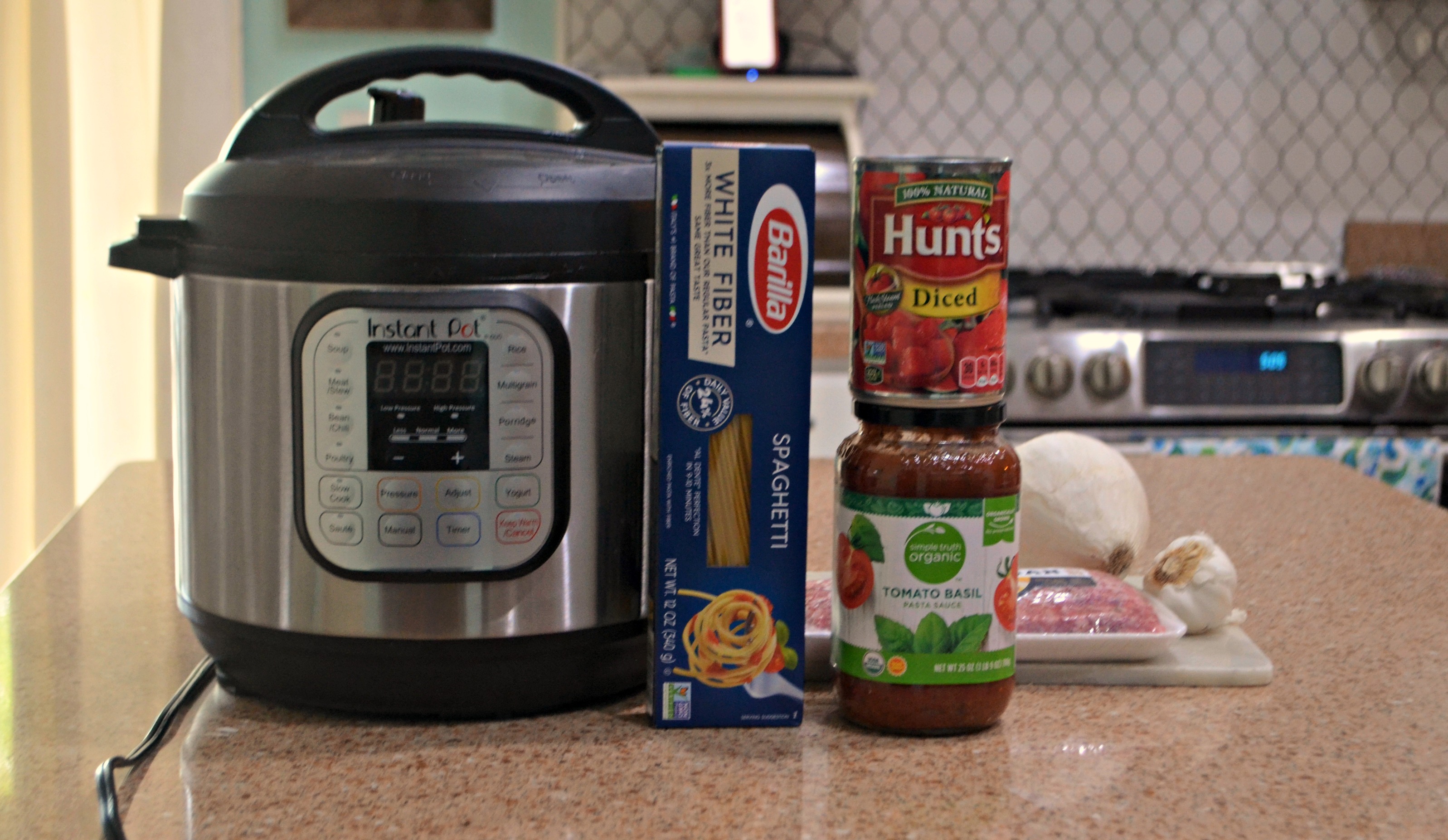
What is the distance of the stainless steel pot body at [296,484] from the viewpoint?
23.8 inches

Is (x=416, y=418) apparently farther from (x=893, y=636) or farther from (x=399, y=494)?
(x=893, y=636)

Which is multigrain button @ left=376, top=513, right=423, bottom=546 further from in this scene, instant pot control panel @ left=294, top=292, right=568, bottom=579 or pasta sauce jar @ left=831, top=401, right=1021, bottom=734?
pasta sauce jar @ left=831, top=401, right=1021, bottom=734

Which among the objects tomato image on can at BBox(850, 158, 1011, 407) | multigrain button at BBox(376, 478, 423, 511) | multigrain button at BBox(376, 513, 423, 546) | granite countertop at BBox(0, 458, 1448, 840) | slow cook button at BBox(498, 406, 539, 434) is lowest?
granite countertop at BBox(0, 458, 1448, 840)

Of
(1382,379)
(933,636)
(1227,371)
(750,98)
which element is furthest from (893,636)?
(750,98)

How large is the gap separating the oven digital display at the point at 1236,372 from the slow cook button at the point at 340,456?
1.55m

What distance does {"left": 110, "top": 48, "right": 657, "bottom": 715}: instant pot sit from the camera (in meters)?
0.59

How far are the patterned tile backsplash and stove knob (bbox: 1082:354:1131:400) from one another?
0.70 m

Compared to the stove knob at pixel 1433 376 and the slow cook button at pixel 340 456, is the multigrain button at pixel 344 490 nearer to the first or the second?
the slow cook button at pixel 340 456

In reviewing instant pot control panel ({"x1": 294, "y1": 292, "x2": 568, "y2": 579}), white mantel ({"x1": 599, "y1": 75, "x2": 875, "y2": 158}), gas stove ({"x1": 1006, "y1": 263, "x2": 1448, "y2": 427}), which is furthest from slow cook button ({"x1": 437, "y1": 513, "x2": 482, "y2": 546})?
white mantel ({"x1": 599, "y1": 75, "x2": 875, "y2": 158})

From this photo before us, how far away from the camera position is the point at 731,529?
61 cm

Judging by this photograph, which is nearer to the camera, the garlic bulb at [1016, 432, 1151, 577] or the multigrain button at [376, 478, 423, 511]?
the multigrain button at [376, 478, 423, 511]

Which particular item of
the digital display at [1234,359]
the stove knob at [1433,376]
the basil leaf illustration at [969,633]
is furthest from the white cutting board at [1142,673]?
the stove knob at [1433,376]

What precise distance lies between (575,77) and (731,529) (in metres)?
0.27

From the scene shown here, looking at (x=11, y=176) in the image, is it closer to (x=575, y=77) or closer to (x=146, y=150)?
(x=146, y=150)
